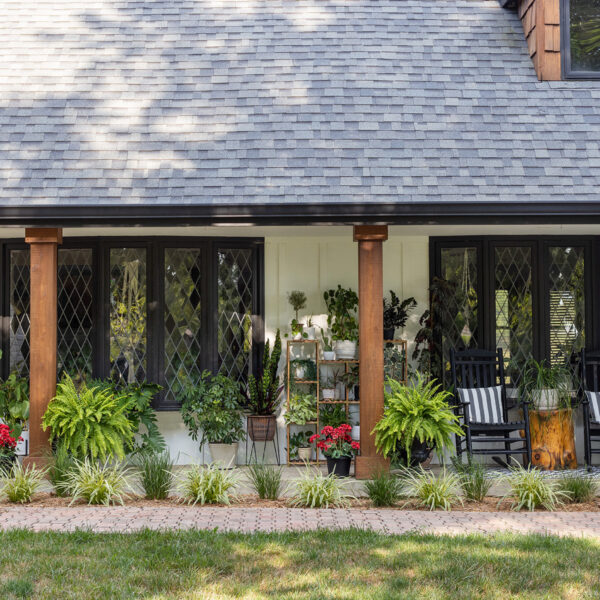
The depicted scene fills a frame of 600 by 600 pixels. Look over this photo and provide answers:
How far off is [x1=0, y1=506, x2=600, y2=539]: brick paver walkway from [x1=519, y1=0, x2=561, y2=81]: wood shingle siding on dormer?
14.8 feet

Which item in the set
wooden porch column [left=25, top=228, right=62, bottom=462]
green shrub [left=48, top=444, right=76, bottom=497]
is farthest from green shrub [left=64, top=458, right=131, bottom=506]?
wooden porch column [left=25, top=228, right=62, bottom=462]

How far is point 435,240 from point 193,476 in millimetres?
3708

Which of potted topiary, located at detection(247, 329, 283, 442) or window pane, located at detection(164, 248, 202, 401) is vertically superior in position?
window pane, located at detection(164, 248, 202, 401)

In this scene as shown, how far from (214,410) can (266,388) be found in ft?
1.91

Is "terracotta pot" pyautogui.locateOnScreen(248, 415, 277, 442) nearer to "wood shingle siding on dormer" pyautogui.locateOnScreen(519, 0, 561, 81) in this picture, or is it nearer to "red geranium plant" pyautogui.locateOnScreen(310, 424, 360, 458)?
"red geranium plant" pyautogui.locateOnScreen(310, 424, 360, 458)

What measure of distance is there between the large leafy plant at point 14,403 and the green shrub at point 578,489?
4.84 metres

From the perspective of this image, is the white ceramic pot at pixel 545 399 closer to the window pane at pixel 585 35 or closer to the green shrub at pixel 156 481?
the window pane at pixel 585 35

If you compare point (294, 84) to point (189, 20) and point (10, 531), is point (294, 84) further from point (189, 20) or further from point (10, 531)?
point (10, 531)

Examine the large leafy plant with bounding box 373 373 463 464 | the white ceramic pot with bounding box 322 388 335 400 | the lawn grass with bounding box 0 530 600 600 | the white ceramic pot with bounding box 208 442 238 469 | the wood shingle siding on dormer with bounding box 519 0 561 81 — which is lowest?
the lawn grass with bounding box 0 530 600 600

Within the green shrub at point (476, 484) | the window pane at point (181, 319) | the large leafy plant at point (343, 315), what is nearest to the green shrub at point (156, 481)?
the window pane at point (181, 319)

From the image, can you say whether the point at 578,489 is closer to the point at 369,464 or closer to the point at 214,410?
the point at 369,464

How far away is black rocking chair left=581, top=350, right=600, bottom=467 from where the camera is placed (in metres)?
7.77

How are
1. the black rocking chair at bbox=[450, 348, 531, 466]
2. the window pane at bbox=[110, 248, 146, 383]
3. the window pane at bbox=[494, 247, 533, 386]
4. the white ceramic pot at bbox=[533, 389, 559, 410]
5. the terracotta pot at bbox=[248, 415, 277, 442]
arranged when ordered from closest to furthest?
1. the black rocking chair at bbox=[450, 348, 531, 466]
2. the white ceramic pot at bbox=[533, 389, 559, 410]
3. the terracotta pot at bbox=[248, 415, 277, 442]
4. the window pane at bbox=[110, 248, 146, 383]
5. the window pane at bbox=[494, 247, 533, 386]

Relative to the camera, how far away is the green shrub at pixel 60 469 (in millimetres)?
6312
